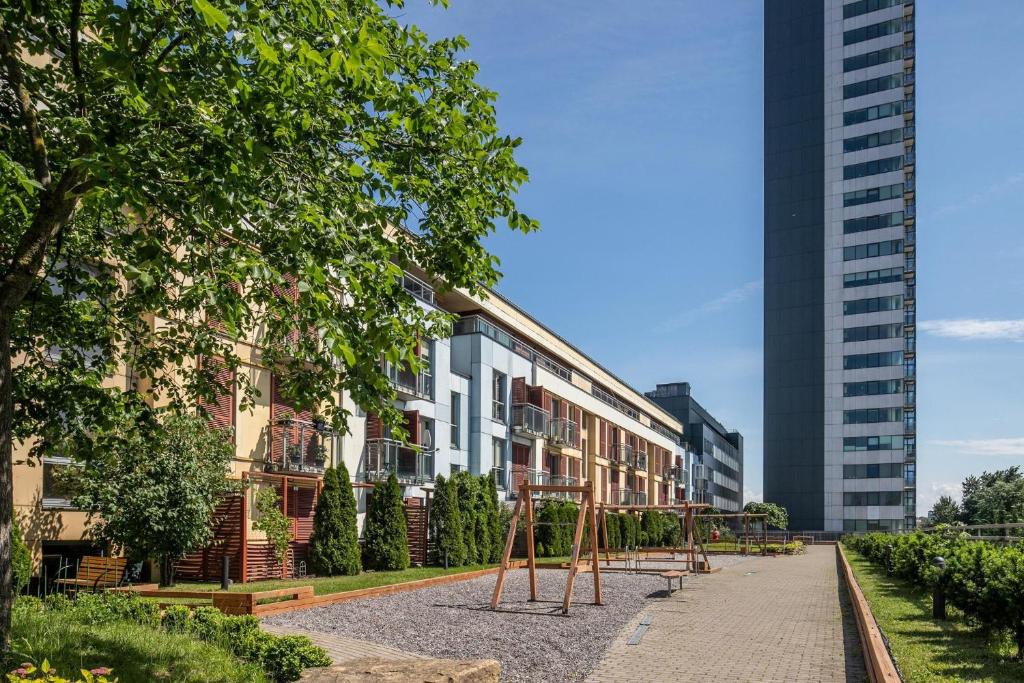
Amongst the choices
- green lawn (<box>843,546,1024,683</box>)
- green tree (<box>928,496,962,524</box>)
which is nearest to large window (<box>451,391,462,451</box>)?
green lawn (<box>843,546,1024,683</box>)

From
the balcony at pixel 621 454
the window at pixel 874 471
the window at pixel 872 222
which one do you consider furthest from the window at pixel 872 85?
the balcony at pixel 621 454

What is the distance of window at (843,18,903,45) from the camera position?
9494cm

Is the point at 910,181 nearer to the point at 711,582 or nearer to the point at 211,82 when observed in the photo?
the point at 711,582

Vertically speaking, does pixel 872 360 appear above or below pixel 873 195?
below

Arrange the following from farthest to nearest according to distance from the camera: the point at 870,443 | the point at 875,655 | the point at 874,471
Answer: the point at 870,443, the point at 874,471, the point at 875,655

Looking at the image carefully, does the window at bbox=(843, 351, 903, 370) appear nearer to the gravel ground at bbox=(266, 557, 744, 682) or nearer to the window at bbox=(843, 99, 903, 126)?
the window at bbox=(843, 99, 903, 126)

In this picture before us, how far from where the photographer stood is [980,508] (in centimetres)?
6344

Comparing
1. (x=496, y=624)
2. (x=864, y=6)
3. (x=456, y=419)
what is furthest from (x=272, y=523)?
(x=864, y=6)

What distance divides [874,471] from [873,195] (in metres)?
28.9

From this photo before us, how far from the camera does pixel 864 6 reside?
96875 millimetres

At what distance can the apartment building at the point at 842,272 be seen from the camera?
9262 cm

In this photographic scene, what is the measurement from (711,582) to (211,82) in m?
24.1

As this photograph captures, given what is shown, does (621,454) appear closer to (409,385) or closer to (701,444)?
(409,385)

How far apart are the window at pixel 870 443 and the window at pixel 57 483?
87608 millimetres
